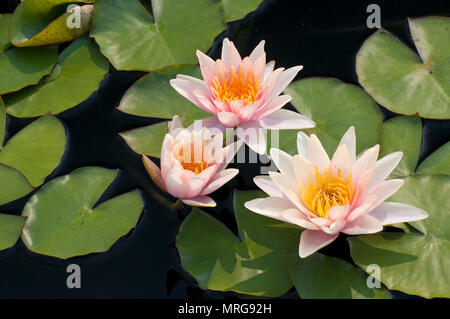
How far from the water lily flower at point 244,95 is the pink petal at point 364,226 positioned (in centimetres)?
56

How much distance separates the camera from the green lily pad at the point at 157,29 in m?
3.04

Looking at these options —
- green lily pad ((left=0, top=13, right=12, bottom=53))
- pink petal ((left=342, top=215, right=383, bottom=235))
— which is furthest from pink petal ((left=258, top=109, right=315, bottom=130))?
green lily pad ((left=0, top=13, right=12, bottom=53))

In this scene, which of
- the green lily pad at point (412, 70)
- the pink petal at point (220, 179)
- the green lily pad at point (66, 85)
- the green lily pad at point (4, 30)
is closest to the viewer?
the pink petal at point (220, 179)

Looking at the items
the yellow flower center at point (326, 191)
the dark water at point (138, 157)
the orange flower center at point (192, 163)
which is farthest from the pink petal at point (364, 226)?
the orange flower center at point (192, 163)

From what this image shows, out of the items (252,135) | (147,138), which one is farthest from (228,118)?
(147,138)

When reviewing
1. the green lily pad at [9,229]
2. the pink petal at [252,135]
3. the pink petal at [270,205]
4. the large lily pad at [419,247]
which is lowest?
the green lily pad at [9,229]

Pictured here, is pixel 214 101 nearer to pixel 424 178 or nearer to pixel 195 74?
pixel 195 74

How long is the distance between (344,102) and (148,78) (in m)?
1.12

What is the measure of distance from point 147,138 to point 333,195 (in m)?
1.09

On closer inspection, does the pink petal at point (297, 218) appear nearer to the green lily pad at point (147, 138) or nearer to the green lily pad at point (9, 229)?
the green lily pad at point (147, 138)

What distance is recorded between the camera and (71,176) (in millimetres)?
2629

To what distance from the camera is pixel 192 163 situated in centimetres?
238

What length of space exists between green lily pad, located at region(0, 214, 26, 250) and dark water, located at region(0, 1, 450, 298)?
0.06m

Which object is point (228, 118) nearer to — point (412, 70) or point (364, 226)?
point (364, 226)
